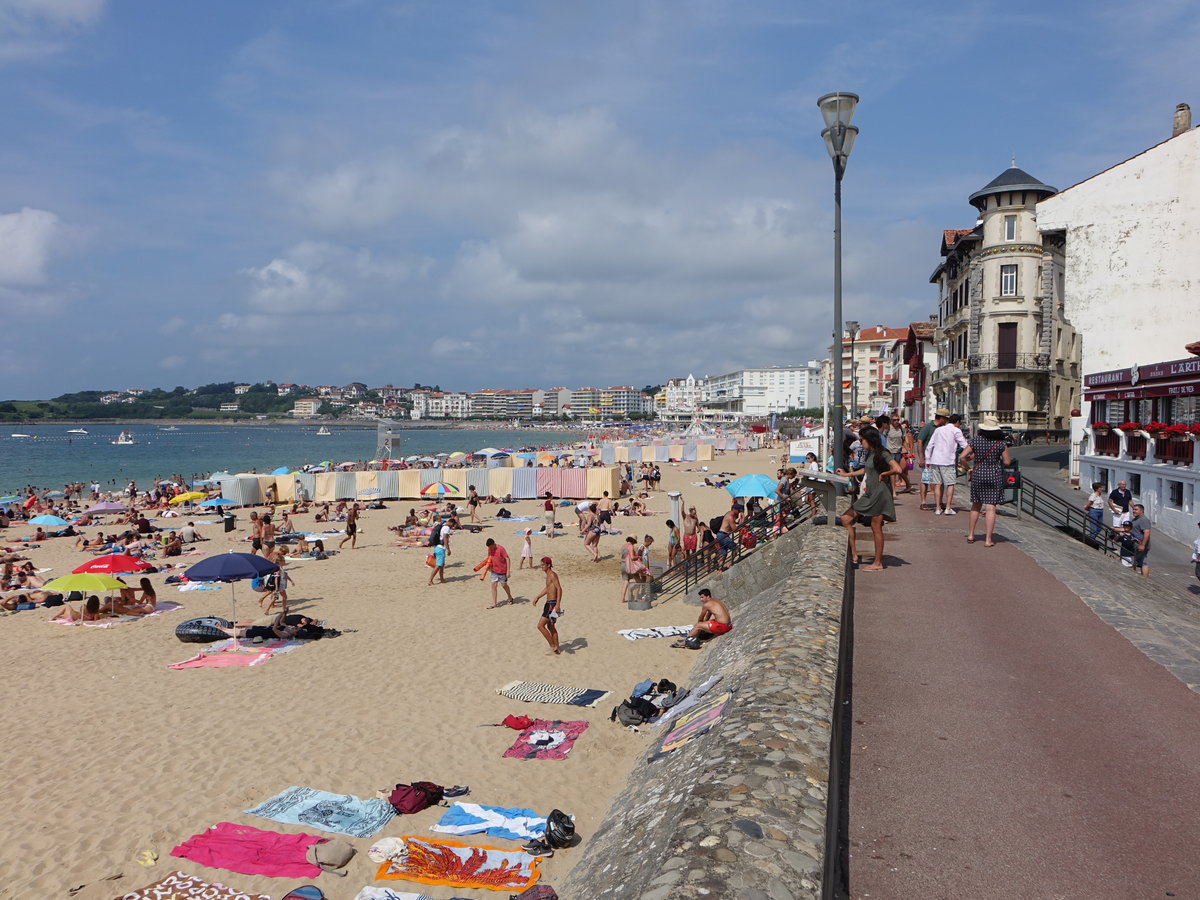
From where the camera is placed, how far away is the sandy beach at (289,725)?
6.92m

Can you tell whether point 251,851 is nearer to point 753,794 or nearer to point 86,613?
point 753,794

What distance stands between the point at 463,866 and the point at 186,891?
2.17 metres

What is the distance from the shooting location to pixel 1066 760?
468 cm

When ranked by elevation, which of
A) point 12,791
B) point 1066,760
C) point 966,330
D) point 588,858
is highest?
point 966,330

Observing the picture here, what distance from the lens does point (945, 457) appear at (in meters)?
12.8

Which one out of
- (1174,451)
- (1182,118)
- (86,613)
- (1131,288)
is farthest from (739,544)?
(1182,118)

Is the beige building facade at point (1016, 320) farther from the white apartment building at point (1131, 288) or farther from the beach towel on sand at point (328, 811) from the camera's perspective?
the beach towel on sand at point (328, 811)

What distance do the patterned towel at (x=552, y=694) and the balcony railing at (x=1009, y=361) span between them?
1165 inches

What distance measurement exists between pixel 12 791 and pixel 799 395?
597 feet

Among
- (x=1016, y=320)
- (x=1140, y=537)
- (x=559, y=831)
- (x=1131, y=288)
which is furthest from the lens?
(x=1016, y=320)

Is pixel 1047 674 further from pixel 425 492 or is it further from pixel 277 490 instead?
pixel 277 490

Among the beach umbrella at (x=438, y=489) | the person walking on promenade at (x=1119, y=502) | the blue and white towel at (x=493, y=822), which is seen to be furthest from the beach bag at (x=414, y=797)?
the beach umbrella at (x=438, y=489)

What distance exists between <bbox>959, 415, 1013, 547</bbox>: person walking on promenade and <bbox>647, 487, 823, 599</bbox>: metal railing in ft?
8.01

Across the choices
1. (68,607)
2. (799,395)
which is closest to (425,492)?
(68,607)
